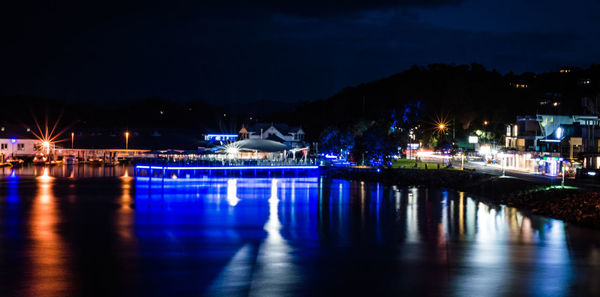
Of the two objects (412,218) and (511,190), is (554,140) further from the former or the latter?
(412,218)

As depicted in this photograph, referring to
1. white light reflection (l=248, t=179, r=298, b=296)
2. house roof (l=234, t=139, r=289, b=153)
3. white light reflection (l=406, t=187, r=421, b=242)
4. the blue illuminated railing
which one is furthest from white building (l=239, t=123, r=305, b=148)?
white light reflection (l=248, t=179, r=298, b=296)

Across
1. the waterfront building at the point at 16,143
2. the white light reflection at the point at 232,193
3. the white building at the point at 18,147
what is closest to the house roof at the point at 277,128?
the waterfront building at the point at 16,143

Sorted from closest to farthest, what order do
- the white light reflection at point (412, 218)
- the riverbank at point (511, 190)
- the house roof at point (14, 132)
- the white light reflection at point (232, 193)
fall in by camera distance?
the white light reflection at point (412, 218)
the riverbank at point (511, 190)
the white light reflection at point (232, 193)
the house roof at point (14, 132)

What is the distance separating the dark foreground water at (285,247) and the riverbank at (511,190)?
1.09 meters

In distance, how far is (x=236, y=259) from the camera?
21.1m

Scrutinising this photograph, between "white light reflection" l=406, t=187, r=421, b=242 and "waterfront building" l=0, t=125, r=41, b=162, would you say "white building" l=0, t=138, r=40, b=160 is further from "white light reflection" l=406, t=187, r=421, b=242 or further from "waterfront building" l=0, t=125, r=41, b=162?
"white light reflection" l=406, t=187, r=421, b=242

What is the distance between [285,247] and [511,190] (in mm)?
19315

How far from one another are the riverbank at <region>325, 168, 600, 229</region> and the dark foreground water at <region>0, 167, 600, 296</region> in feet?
3.57

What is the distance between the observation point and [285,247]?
23531 millimetres

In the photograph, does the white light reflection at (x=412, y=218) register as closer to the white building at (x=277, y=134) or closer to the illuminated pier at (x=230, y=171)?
the illuminated pier at (x=230, y=171)

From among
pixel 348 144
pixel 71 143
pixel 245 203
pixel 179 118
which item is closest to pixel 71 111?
pixel 179 118

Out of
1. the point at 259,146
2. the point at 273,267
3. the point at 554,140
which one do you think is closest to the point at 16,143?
the point at 259,146

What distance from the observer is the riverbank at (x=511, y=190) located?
28203 mm

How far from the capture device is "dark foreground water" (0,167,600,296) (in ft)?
58.0
